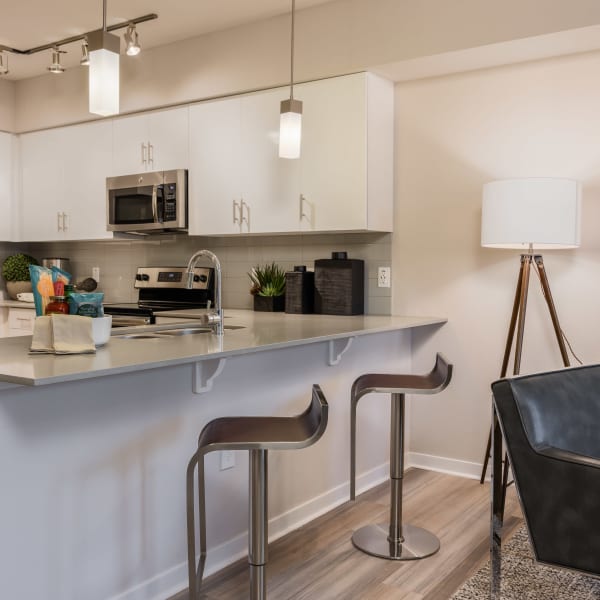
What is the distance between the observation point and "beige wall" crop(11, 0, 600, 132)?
2947mm

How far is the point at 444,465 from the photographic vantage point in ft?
11.7

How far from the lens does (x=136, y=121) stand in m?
4.23

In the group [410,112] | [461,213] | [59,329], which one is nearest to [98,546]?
[59,329]

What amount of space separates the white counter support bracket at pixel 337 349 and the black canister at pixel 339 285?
22.6 inches

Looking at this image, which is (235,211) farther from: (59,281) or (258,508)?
(258,508)

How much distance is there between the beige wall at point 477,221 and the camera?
3.11 meters

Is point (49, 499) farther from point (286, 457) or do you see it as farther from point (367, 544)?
point (367, 544)

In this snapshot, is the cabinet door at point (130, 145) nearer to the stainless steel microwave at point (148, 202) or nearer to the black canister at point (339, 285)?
the stainless steel microwave at point (148, 202)

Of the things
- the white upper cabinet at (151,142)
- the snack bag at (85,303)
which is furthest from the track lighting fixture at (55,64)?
the snack bag at (85,303)

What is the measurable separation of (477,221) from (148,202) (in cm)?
199

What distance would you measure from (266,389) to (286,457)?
0.33 m

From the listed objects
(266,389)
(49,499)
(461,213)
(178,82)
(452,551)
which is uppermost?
(178,82)

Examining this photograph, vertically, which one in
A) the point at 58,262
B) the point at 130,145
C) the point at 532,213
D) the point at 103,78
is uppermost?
the point at 130,145

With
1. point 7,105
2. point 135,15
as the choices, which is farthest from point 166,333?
point 7,105
